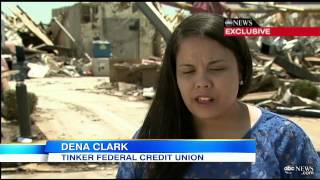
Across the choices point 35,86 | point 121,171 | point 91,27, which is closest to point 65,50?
point 91,27

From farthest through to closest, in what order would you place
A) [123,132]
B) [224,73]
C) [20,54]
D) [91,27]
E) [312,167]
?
[91,27] < [123,132] < [20,54] < [312,167] < [224,73]

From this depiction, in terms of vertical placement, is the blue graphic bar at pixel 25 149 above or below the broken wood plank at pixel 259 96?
above

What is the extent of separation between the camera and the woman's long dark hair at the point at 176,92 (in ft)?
3.60

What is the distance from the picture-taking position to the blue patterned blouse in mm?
1081

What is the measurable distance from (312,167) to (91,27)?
981 inches

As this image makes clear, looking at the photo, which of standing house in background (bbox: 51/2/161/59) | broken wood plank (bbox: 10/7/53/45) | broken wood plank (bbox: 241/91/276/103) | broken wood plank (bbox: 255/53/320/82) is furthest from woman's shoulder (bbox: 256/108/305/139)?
broken wood plank (bbox: 10/7/53/45)

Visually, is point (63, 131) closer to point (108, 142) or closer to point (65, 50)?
point (108, 142)

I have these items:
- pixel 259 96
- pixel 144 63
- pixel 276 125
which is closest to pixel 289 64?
pixel 259 96

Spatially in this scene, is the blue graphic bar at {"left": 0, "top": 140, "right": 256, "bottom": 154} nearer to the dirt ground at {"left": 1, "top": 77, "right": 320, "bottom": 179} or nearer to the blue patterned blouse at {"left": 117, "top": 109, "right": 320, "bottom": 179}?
the blue patterned blouse at {"left": 117, "top": 109, "right": 320, "bottom": 179}

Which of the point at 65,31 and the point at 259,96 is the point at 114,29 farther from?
the point at 259,96

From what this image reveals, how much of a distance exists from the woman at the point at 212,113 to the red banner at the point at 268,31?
15 mm

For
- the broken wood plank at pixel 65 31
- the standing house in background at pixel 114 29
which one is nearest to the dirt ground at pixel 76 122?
the standing house in background at pixel 114 29

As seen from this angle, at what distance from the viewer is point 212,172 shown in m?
1.01

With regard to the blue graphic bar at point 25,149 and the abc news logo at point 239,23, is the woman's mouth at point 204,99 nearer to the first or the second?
the abc news logo at point 239,23
